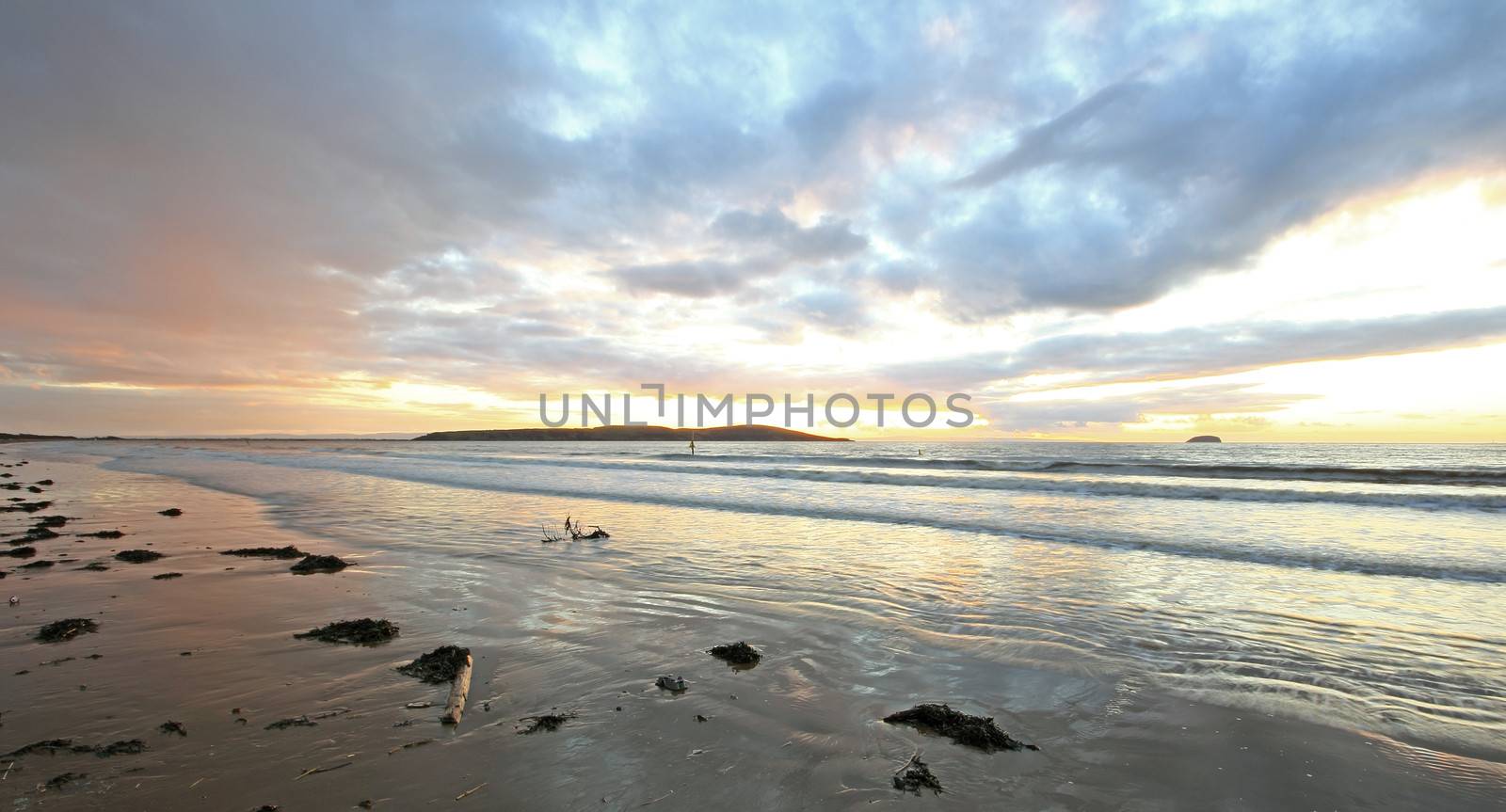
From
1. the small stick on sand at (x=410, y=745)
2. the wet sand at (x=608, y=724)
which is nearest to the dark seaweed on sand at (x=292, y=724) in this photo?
the wet sand at (x=608, y=724)

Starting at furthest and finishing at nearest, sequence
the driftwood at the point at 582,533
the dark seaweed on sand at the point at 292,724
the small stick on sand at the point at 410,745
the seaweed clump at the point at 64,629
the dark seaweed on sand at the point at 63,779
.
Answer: the driftwood at the point at 582,533
the seaweed clump at the point at 64,629
the dark seaweed on sand at the point at 292,724
the small stick on sand at the point at 410,745
the dark seaweed on sand at the point at 63,779

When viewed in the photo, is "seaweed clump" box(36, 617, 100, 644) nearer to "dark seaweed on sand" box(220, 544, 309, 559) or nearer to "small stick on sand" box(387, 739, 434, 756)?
"dark seaweed on sand" box(220, 544, 309, 559)

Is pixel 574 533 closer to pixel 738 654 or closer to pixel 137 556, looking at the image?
pixel 137 556

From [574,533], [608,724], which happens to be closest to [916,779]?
[608,724]

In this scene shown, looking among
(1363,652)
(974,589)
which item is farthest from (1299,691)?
(974,589)

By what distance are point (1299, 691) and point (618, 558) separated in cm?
914

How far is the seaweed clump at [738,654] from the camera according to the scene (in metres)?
5.84

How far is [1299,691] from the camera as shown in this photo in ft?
17.7

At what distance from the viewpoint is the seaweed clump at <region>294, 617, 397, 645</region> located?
6.19 meters

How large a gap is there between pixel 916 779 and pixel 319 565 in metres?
9.73

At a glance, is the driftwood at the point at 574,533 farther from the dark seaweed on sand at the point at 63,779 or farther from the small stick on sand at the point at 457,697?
the dark seaweed on sand at the point at 63,779

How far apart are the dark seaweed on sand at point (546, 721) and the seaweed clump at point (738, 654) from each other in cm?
173

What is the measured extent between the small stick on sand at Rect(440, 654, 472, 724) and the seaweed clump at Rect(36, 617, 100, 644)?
4.22 metres

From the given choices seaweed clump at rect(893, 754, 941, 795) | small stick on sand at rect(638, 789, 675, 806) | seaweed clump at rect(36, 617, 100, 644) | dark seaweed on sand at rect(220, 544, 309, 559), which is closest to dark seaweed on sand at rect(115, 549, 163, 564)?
dark seaweed on sand at rect(220, 544, 309, 559)
